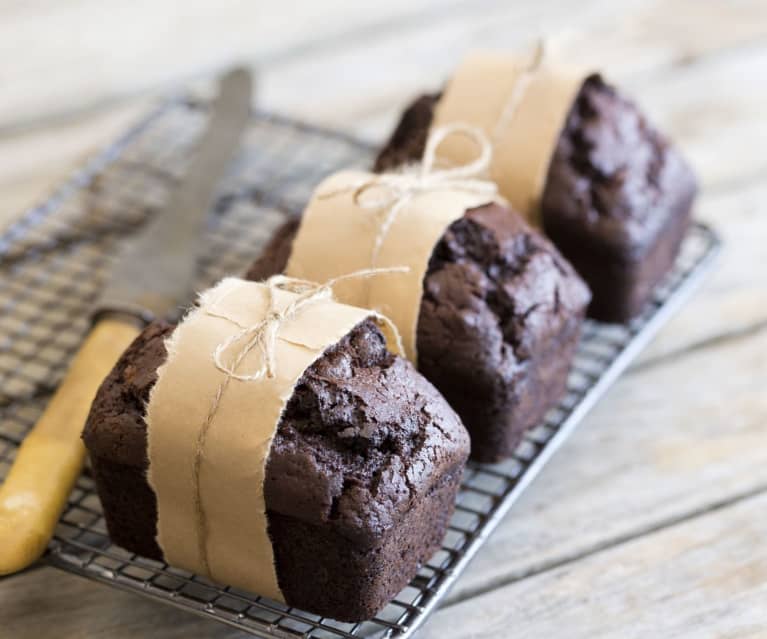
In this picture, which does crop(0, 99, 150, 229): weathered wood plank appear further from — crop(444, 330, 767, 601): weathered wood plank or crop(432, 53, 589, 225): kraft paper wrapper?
crop(444, 330, 767, 601): weathered wood plank

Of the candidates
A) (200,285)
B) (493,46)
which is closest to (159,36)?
(493,46)

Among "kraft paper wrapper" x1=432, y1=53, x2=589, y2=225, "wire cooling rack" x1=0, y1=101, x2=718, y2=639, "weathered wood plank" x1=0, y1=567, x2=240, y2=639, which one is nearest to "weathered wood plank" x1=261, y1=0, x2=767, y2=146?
"wire cooling rack" x1=0, y1=101, x2=718, y2=639

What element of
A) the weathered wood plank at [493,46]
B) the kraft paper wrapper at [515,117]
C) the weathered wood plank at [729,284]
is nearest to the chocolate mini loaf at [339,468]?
the kraft paper wrapper at [515,117]

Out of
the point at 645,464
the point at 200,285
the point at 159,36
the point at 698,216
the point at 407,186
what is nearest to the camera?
the point at 407,186

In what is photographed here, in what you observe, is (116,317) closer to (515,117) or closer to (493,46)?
(515,117)

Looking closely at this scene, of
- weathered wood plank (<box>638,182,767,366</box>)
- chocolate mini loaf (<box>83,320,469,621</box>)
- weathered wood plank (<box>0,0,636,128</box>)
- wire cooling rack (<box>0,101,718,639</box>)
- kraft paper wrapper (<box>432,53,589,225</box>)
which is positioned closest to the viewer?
chocolate mini loaf (<box>83,320,469,621</box>)
